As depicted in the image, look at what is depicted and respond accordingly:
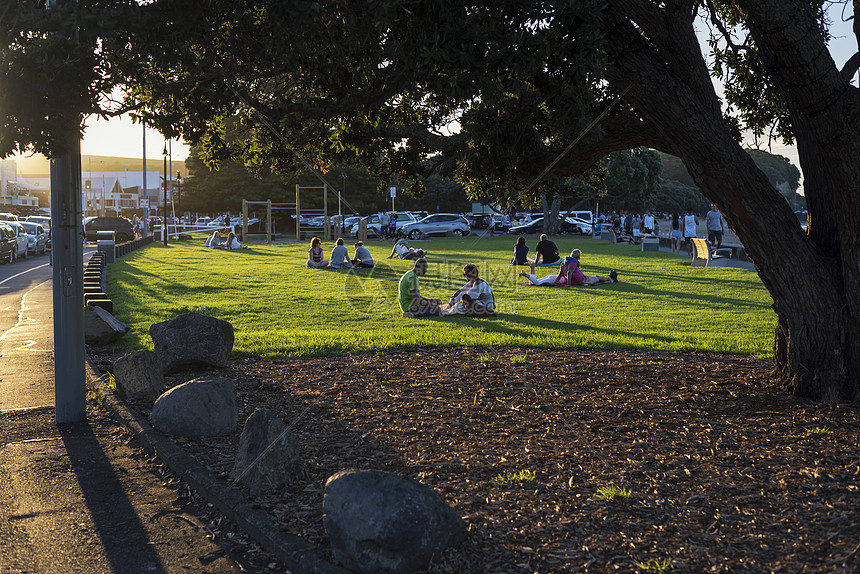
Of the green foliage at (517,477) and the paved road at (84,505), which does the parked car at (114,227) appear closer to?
the paved road at (84,505)

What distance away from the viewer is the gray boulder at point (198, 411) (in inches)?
248

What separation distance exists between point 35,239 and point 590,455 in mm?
36327

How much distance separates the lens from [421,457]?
216 inches

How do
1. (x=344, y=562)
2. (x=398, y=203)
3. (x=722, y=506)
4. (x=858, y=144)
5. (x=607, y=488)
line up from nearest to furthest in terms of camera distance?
(x=344, y=562) → (x=722, y=506) → (x=607, y=488) → (x=858, y=144) → (x=398, y=203)

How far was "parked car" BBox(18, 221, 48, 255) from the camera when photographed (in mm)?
35375

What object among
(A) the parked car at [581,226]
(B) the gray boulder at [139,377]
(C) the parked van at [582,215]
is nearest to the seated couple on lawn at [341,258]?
(B) the gray boulder at [139,377]

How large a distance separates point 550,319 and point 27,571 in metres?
10.00

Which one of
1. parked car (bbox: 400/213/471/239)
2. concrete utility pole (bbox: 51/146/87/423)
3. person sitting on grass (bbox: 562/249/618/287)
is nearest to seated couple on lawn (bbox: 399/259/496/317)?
A: person sitting on grass (bbox: 562/249/618/287)

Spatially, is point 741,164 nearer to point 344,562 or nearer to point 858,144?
point 858,144

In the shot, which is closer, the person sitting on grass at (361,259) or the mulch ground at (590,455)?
the mulch ground at (590,455)

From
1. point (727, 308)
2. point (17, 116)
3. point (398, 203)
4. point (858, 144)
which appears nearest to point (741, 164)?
point (858, 144)

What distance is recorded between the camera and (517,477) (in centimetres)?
490

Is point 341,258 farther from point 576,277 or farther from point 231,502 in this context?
point 231,502

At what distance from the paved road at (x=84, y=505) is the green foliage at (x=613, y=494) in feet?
6.99
